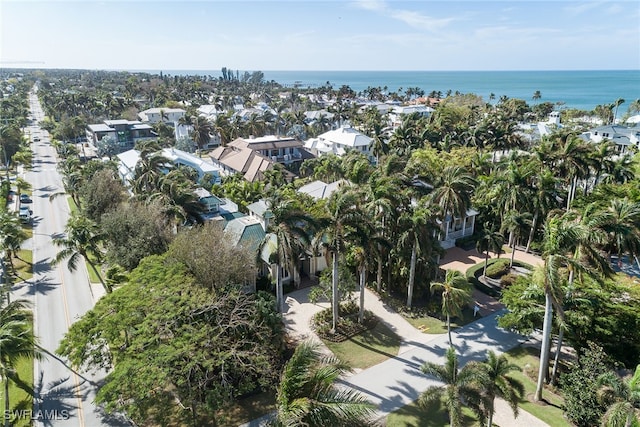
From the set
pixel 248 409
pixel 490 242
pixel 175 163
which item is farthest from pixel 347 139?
pixel 248 409

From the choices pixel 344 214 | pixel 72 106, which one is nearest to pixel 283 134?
pixel 72 106

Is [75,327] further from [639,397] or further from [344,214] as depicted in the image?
[639,397]

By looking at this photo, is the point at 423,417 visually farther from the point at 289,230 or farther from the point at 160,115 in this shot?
the point at 160,115

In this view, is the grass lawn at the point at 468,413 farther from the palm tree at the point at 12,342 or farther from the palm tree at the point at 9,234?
the palm tree at the point at 9,234

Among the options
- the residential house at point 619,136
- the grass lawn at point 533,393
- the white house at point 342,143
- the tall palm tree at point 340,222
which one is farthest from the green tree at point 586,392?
the residential house at point 619,136

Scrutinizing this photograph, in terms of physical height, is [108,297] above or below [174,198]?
below
